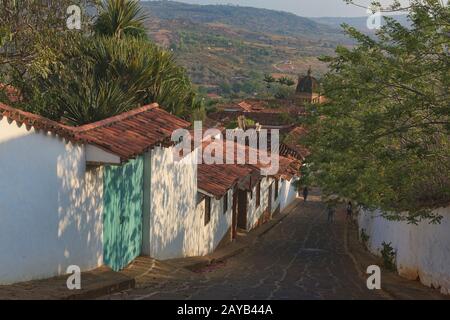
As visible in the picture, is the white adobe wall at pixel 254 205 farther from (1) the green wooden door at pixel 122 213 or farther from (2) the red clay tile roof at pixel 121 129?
(1) the green wooden door at pixel 122 213

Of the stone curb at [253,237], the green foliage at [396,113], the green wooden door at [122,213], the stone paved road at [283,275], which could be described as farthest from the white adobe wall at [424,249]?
the green wooden door at [122,213]

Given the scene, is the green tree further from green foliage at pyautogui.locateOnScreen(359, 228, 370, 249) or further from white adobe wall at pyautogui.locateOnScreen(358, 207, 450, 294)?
green foliage at pyautogui.locateOnScreen(359, 228, 370, 249)

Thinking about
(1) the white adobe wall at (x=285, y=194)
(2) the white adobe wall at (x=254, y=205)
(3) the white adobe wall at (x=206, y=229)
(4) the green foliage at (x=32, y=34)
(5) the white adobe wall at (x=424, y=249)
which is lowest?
(1) the white adobe wall at (x=285, y=194)

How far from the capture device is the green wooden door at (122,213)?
40.5 ft

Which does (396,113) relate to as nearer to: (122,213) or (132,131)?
(132,131)

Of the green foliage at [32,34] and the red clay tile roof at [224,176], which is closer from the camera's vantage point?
the green foliage at [32,34]

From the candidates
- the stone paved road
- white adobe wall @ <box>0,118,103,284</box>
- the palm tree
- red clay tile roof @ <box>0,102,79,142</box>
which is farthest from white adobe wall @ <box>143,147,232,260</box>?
the palm tree

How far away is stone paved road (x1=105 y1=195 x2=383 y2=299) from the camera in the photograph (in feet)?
37.0

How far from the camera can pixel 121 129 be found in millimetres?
13281

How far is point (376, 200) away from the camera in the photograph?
508 inches

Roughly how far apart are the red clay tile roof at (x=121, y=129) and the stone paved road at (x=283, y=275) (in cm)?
247

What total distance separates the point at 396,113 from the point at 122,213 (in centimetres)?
574

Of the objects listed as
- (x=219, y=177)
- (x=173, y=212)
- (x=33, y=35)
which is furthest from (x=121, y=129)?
(x=219, y=177)
